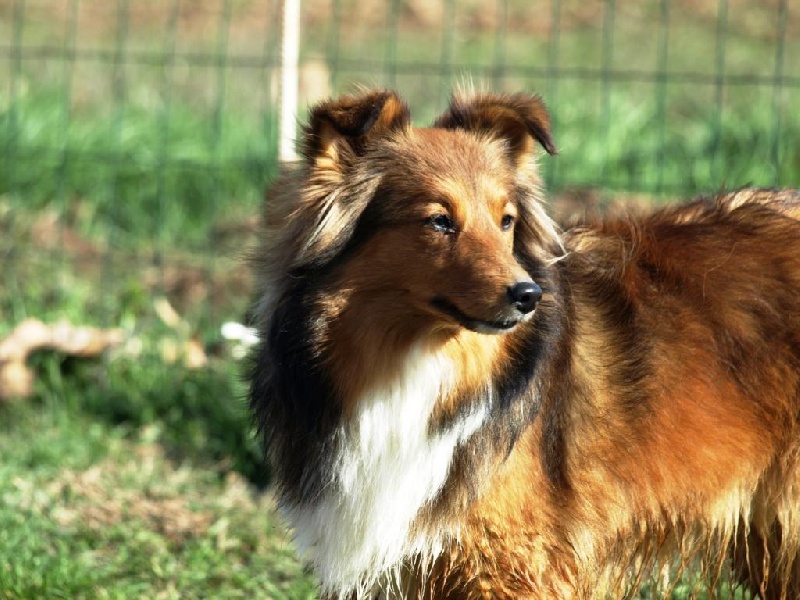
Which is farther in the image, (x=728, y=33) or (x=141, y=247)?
(x=728, y=33)

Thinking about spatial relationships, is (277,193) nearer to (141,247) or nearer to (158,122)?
(141,247)

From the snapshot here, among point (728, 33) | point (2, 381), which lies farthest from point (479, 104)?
point (728, 33)

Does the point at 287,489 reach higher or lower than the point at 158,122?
lower

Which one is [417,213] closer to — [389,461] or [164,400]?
[389,461]

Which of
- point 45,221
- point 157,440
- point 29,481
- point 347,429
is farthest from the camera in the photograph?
point 45,221

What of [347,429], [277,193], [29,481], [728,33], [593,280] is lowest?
[29,481]

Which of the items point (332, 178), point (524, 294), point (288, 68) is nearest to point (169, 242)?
point (288, 68)

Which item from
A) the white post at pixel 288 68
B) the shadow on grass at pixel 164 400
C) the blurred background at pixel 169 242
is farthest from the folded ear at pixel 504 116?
the shadow on grass at pixel 164 400

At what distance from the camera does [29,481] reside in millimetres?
5566

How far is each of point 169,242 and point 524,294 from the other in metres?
5.57

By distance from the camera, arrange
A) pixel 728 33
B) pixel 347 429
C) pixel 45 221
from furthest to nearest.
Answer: pixel 728 33
pixel 45 221
pixel 347 429

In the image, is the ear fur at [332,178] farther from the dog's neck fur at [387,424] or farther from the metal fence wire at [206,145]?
the metal fence wire at [206,145]

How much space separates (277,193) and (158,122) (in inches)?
233

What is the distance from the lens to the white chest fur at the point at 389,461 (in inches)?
138
